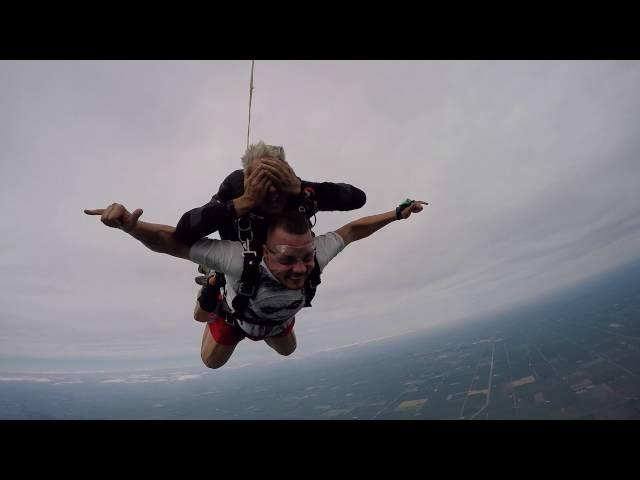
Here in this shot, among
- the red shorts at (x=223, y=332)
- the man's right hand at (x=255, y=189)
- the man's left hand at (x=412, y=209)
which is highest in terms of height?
the man's left hand at (x=412, y=209)

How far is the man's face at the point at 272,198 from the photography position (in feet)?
5.58

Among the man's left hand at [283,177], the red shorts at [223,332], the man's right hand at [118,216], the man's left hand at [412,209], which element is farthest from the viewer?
the red shorts at [223,332]

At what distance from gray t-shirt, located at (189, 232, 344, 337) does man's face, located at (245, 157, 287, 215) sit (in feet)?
1.37

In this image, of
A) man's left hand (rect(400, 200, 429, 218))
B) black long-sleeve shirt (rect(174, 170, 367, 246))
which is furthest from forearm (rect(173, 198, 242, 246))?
man's left hand (rect(400, 200, 429, 218))

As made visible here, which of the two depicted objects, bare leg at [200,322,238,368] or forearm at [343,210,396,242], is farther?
bare leg at [200,322,238,368]

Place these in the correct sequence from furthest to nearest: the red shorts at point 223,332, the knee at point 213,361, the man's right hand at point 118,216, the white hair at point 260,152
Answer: the knee at point 213,361 < the red shorts at point 223,332 < the white hair at point 260,152 < the man's right hand at point 118,216

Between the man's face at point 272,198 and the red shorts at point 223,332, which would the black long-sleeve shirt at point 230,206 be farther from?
the red shorts at point 223,332

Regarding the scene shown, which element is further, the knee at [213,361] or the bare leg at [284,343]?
the bare leg at [284,343]

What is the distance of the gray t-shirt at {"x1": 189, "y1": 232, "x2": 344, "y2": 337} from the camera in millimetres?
1993

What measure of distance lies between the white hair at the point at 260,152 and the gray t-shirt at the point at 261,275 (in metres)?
0.58

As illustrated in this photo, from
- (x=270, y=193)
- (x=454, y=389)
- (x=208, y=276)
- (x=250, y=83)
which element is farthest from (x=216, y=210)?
(x=454, y=389)

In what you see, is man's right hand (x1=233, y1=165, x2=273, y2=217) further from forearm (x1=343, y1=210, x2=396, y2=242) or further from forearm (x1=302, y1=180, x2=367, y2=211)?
forearm (x1=343, y1=210, x2=396, y2=242)

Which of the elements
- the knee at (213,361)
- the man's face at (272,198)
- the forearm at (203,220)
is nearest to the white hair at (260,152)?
the man's face at (272,198)
